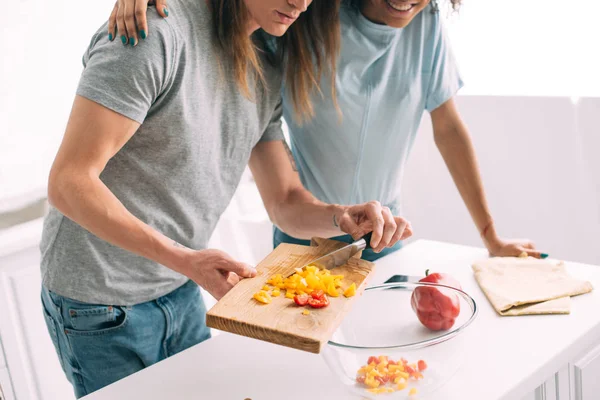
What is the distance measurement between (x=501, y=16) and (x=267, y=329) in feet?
8.70

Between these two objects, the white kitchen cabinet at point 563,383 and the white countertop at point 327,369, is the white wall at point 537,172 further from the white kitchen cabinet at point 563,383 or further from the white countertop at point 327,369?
the white kitchen cabinet at point 563,383

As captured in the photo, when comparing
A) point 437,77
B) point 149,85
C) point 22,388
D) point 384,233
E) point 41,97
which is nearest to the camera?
point 149,85

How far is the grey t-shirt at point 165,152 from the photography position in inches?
44.2

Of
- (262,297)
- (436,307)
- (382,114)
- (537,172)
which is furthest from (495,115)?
(262,297)

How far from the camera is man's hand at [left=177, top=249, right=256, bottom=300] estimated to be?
3.52 feet

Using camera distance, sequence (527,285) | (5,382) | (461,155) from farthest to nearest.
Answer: (5,382), (461,155), (527,285)

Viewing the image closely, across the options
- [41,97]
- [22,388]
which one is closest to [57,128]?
[41,97]

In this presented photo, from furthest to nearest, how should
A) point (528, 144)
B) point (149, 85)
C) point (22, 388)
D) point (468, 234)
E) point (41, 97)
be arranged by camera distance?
1. point (468, 234)
2. point (528, 144)
3. point (41, 97)
4. point (22, 388)
5. point (149, 85)

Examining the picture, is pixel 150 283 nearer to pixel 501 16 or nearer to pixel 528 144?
pixel 528 144

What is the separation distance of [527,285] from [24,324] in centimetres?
168

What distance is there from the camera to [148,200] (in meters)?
1.29

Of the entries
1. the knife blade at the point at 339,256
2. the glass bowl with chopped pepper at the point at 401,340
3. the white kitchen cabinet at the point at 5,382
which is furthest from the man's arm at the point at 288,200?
the white kitchen cabinet at the point at 5,382

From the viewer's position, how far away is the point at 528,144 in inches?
115

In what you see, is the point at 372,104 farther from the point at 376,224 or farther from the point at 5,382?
the point at 5,382
